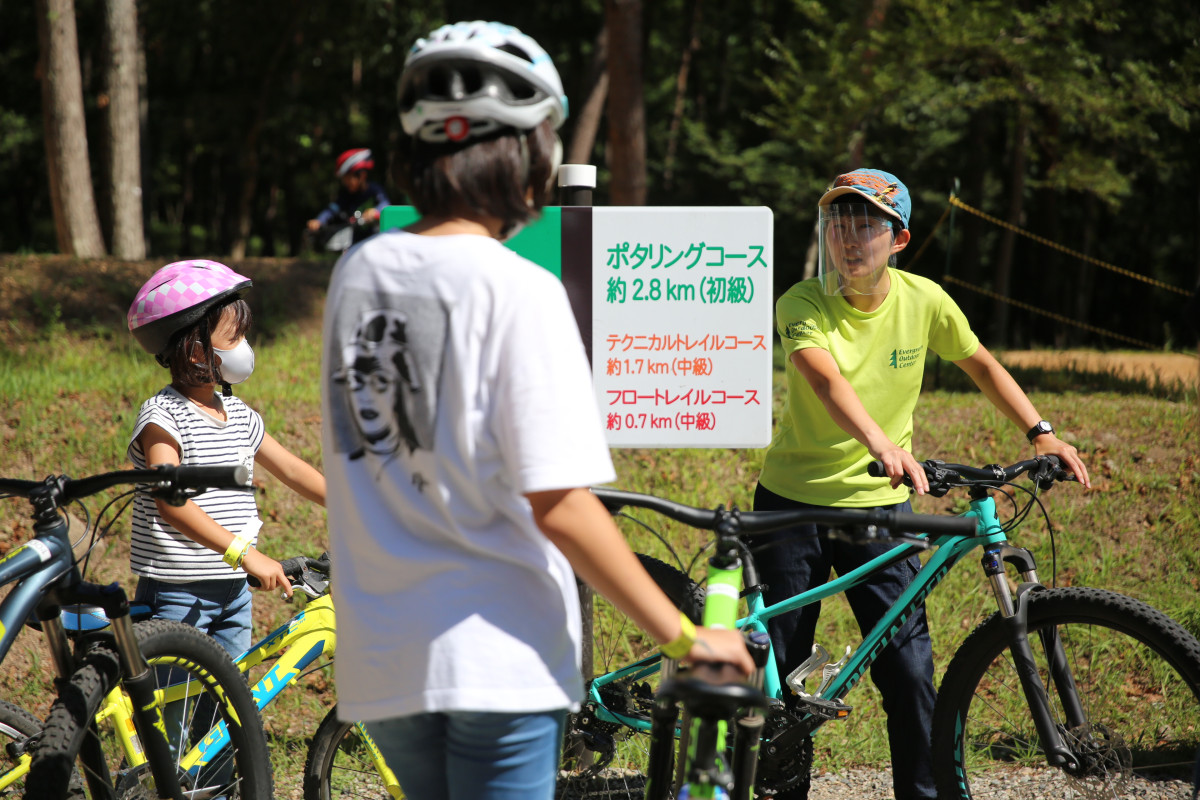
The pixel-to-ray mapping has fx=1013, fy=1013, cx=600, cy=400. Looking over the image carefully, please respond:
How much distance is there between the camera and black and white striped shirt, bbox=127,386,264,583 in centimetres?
277

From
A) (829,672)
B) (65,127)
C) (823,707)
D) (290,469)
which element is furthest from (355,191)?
(823,707)

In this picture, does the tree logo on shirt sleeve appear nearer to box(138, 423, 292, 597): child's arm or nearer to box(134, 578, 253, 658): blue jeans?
box(138, 423, 292, 597): child's arm

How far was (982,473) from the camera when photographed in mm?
2666

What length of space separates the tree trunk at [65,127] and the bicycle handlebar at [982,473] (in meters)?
9.21

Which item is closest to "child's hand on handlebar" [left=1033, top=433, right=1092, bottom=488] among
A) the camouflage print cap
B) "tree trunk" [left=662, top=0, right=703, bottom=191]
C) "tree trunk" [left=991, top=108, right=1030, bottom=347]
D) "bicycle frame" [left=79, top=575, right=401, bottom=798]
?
the camouflage print cap

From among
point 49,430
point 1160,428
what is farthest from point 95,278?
point 1160,428

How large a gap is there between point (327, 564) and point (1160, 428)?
17.4ft

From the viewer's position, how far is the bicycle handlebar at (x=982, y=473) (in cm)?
265

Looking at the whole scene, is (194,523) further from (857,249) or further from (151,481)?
(857,249)

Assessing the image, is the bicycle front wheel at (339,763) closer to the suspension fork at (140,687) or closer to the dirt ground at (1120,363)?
the suspension fork at (140,687)

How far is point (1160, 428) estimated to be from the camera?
6188 millimetres

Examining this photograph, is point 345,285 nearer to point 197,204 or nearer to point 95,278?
point 95,278

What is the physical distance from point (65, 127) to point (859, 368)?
918 centimetres

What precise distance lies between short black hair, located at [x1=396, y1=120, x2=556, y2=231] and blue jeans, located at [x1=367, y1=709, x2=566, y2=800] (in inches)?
29.0
